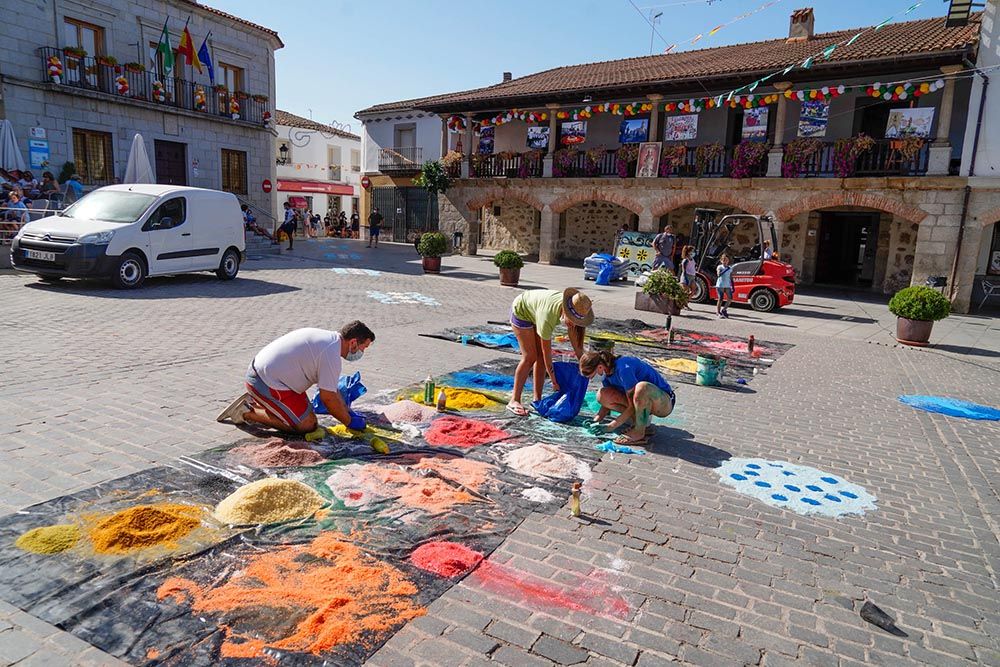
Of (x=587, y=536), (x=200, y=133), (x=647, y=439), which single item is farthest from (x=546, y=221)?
(x=587, y=536)

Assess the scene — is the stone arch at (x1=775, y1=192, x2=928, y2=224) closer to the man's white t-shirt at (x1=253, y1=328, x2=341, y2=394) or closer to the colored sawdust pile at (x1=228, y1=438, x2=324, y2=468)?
the man's white t-shirt at (x1=253, y1=328, x2=341, y2=394)

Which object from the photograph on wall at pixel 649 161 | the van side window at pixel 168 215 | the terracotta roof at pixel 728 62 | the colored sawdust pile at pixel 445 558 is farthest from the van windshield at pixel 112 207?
the photograph on wall at pixel 649 161

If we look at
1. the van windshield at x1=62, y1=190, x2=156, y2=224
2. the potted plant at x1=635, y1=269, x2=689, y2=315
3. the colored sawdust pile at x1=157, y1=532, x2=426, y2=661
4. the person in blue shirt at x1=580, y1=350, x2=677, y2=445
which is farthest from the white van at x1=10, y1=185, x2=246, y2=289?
the colored sawdust pile at x1=157, y1=532, x2=426, y2=661

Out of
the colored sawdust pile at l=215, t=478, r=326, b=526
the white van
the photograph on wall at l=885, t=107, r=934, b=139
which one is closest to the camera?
the colored sawdust pile at l=215, t=478, r=326, b=526

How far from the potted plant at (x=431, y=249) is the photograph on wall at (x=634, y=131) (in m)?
7.79

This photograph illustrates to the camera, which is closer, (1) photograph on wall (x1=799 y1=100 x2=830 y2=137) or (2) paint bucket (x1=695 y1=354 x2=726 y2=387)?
(2) paint bucket (x1=695 y1=354 x2=726 y2=387)

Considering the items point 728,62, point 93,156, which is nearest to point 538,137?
point 728,62

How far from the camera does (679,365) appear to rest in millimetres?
9617

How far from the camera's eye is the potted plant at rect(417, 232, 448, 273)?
1989 centimetres

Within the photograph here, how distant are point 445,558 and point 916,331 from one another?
11758mm

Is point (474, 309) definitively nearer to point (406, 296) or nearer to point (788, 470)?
point (406, 296)

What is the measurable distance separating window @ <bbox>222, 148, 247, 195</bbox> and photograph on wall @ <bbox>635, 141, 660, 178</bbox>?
1593cm

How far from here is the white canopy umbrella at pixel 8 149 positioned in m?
18.2

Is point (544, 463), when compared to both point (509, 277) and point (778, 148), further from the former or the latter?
point (778, 148)
